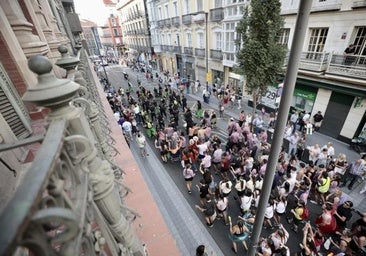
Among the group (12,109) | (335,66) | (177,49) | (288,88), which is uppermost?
(288,88)

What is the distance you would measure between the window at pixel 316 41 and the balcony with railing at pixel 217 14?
8.58m

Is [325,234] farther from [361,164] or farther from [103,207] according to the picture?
[103,207]

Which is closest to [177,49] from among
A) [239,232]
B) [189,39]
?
[189,39]

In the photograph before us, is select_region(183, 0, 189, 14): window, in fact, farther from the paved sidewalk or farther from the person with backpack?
the person with backpack

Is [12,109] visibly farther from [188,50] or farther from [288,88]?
[188,50]

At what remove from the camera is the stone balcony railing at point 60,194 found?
713mm

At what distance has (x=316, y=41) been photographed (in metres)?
12.5

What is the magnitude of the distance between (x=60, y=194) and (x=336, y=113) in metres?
15.0

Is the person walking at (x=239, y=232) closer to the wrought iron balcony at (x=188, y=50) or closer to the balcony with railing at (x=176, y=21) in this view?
the wrought iron balcony at (x=188, y=50)

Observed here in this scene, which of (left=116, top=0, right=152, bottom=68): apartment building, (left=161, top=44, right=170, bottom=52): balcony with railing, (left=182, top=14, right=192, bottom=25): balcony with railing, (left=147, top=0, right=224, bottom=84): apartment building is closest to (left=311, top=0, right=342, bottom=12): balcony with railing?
(left=147, top=0, right=224, bottom=84): apartment building

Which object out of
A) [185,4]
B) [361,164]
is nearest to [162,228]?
[361,164]

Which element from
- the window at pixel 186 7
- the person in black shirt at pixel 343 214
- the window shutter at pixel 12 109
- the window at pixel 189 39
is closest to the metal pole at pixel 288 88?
the person in black shirt at pixel 343 214

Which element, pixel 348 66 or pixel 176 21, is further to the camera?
pixel 176 21

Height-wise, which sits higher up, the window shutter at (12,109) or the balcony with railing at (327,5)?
the balcony with railing at (327,5)
